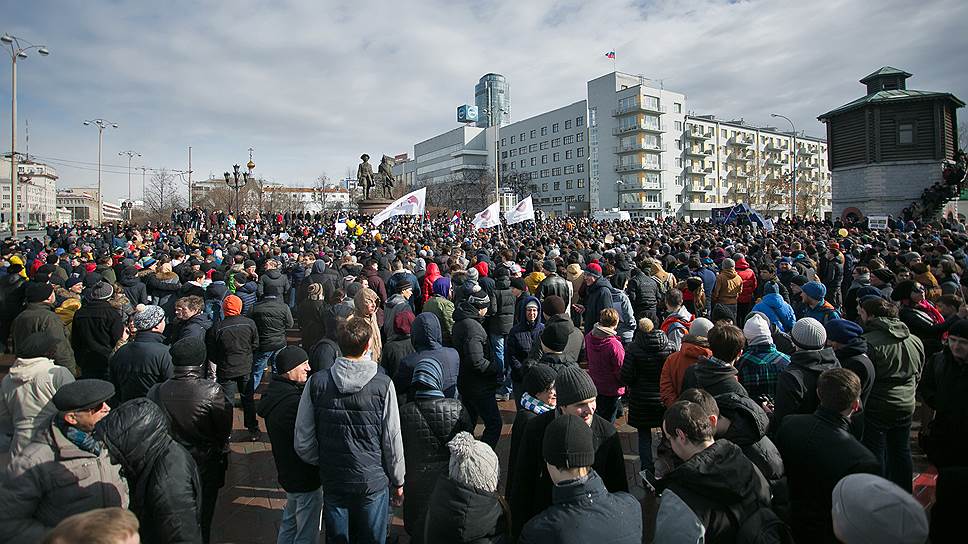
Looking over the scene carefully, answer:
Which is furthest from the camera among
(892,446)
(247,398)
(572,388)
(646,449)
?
(247,398)

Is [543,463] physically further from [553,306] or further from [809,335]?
[553,306]

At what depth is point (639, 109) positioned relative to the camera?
2749 inches

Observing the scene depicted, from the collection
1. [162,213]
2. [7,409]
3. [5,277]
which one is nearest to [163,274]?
[5,277]

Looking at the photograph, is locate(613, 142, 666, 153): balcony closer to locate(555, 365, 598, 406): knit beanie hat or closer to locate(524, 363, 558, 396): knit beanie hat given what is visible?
locate(524, 363, 558, 396): knit beanie hat

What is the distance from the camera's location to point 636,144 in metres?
71.9

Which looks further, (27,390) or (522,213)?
(522,213)

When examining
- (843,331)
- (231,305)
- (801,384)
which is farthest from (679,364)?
(231,305)

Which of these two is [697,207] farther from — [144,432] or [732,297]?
[144,432]

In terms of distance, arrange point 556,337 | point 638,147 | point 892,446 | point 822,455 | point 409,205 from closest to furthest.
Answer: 1. point 822,455
2. point 556,337
3. point 892,446
4. point 409,205
5. point 638,147

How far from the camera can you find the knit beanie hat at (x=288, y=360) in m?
3.72

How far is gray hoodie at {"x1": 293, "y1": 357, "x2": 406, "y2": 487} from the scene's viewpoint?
133 inches

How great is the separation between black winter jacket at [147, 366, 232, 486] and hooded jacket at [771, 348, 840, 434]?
4.04 m

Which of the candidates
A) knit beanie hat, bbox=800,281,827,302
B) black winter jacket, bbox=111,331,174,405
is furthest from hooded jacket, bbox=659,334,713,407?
black winter jacket, bbox=111,331,174,405

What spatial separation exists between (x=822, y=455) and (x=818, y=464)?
0.06m
